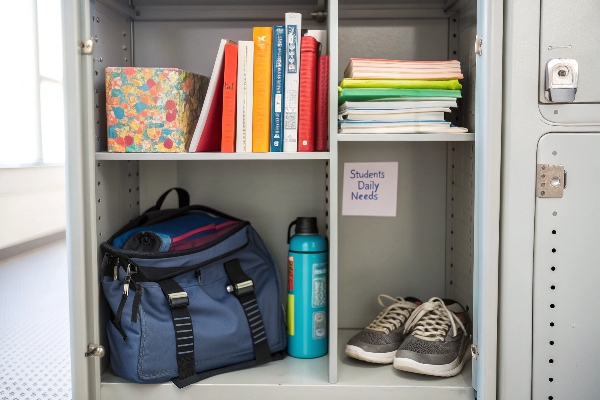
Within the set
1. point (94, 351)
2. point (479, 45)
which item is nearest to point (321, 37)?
point (479, 45)

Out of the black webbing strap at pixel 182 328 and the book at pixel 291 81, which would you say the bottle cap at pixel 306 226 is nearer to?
the book at pixel 291 81

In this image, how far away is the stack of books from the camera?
1244 mm

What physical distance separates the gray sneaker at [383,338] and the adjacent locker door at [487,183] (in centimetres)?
22

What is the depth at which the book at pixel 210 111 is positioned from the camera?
126cm

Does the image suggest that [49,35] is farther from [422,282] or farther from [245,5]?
[422,282]

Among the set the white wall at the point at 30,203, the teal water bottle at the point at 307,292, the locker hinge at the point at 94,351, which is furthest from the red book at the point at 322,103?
the white wall at the point at 30,203

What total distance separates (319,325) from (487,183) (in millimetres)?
530

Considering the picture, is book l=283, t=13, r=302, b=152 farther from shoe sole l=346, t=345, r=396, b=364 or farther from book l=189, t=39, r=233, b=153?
shoe sole l=346, t=345, r=396, b=364

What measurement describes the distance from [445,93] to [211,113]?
52cm

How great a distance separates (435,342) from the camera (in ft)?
4.21

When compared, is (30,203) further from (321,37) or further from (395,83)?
Result: (395,83)

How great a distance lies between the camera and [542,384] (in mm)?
1149

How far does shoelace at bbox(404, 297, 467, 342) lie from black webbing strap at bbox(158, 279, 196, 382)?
0.51 m

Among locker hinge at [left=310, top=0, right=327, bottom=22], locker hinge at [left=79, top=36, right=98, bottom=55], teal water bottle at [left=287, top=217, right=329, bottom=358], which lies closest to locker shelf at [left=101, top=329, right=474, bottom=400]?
teal water bottle at [left=287, top=217, right=329, bottom=358]
